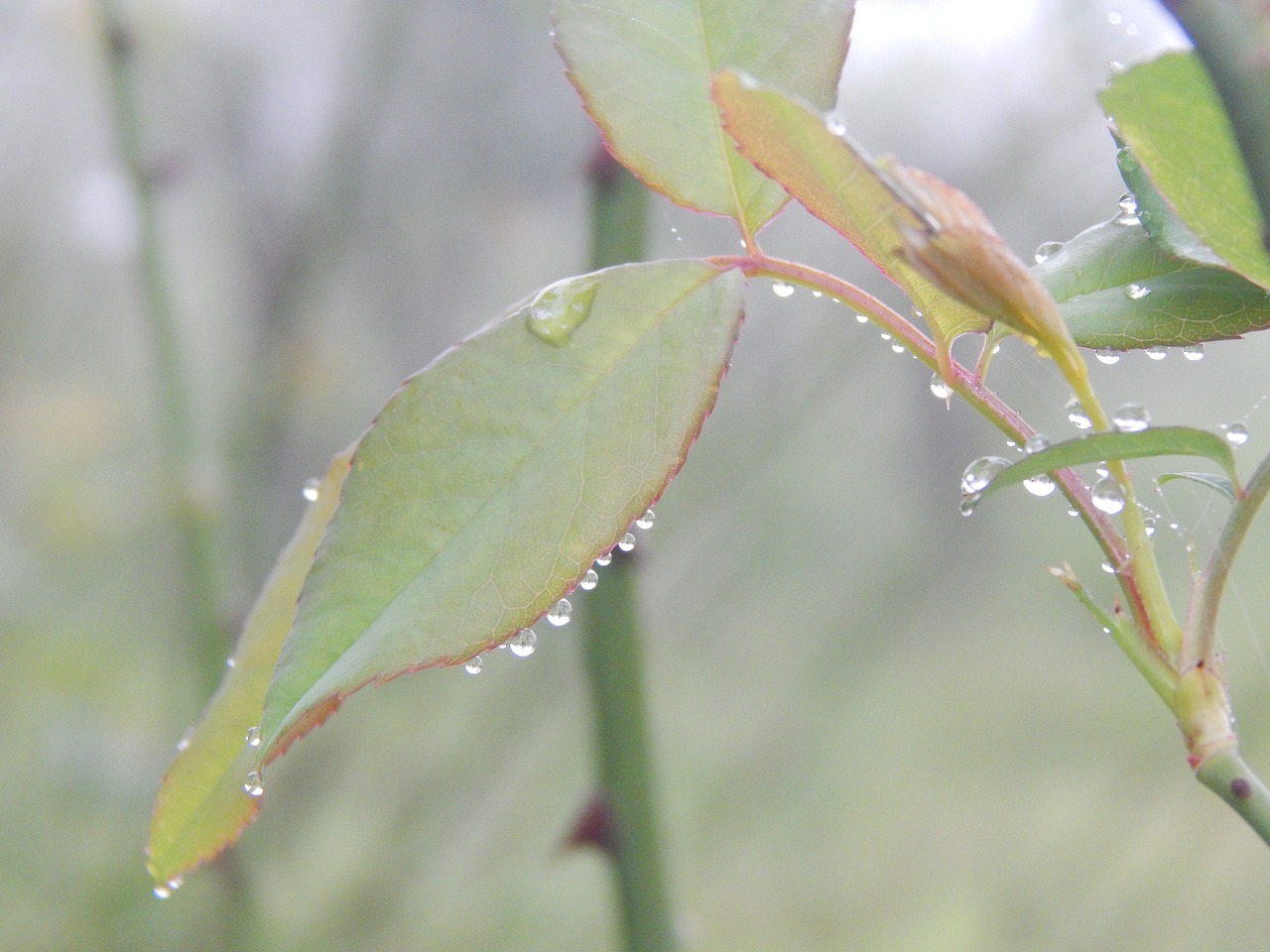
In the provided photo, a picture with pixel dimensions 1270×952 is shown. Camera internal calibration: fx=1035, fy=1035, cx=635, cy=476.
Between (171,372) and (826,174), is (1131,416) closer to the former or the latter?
(826,174)

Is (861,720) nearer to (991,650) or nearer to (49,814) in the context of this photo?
(991,650)

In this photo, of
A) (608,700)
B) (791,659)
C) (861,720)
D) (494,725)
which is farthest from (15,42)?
(861,720)

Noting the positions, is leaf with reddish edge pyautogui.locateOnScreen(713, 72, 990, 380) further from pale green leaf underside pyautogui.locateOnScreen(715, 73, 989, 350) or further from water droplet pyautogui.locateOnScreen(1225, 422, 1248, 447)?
water droplet pyautogui.locateOnScreen(1225, 422, 1248, 447)

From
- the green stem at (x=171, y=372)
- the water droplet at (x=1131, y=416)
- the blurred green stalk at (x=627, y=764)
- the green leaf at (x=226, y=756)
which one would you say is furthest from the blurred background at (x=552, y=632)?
the water droplet at (x=1131, y=416)

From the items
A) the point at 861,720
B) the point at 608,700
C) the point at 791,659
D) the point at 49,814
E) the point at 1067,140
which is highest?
the point at 1067,140

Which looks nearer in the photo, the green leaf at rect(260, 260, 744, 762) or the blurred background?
the green leaf at rect(260, 260, 744, 762)

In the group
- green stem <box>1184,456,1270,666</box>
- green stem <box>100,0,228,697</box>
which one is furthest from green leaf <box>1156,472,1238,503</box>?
green stem <box>100,0,228,697</box>
